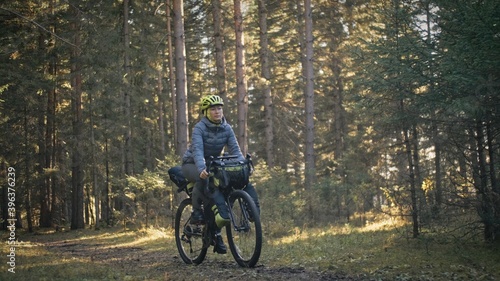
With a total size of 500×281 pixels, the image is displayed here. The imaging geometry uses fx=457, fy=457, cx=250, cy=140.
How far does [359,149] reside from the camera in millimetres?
24766

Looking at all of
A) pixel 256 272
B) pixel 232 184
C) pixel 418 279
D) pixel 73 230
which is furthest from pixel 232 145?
pixel 73 230

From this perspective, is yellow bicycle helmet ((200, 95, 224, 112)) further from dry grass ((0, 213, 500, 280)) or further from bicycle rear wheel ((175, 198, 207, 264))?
dry grass ((0, 213, 500, 280))

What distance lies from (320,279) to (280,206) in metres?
8.73

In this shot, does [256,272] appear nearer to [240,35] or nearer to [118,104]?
[240,35]

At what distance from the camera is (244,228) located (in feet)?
25.2

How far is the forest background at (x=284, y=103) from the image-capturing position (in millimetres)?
8344

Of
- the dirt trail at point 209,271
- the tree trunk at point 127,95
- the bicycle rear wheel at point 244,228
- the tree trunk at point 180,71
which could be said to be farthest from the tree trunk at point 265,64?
the bicycle rear wheel at point 244,228

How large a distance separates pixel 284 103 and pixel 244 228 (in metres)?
23.2

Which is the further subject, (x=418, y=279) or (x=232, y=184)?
(x=232, y=184)

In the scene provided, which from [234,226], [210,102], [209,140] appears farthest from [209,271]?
[210,102]

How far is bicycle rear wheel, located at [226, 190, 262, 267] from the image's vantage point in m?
7.45

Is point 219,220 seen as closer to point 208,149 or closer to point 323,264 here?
point 208,149

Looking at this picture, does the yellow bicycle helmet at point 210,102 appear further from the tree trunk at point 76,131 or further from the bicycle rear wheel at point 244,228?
the tree trunk at point 76,131

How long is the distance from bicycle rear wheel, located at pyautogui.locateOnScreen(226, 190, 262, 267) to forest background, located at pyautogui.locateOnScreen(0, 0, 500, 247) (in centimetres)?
306
